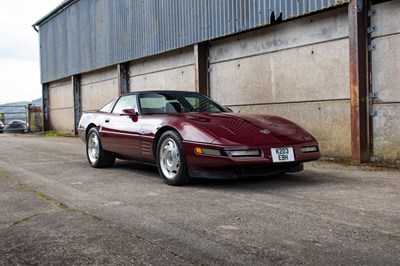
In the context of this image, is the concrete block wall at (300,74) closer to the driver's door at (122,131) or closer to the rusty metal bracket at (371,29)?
the rusty metal bracket at (371,29)

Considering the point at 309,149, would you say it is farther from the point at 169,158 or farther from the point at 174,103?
the point at 174,103

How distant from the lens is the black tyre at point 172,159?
519 cm

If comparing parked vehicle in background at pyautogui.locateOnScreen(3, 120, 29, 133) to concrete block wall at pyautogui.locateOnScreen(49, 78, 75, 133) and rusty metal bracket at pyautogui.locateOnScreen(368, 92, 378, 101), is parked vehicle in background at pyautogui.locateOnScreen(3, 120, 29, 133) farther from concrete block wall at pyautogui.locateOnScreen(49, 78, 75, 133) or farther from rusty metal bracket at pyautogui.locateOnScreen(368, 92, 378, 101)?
rusty metal bracket at pyautogui.locateOnScreen(368, 92, 378, 101)

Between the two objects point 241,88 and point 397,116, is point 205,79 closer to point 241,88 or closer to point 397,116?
point 241,88

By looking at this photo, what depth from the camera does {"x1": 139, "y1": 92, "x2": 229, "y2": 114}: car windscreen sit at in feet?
20.2

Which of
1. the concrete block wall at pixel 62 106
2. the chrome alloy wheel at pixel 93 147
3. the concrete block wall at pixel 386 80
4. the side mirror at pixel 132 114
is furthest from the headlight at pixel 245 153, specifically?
the concrete block wall at pixel 62 106

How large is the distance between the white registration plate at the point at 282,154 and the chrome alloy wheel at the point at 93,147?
130 inches

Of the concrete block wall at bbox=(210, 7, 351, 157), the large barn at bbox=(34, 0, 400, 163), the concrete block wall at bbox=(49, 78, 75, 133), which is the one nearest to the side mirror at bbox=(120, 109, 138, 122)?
the large barn at bbox=(34, 0, 400, 163)

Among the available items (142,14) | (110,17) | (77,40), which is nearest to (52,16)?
(77,40)

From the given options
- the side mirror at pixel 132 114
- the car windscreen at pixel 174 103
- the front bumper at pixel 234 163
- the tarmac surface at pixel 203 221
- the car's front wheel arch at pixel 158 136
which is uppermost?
the car windscreen at pixel 174 103

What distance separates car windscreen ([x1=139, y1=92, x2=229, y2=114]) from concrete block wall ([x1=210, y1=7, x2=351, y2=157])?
8.87ft

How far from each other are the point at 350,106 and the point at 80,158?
5222mm

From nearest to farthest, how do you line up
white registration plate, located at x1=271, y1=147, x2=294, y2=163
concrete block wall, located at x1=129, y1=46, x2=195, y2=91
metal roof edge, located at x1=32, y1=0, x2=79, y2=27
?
white registration plate, located at x1=271, y1=147, x2=294, y2=163 → concrete block wall, located at x1=129, y1=46, x2=195, y2=91 → metal roof edge, located at x1=32, y1=0, x2=79, y2=27

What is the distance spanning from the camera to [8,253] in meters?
2.91
